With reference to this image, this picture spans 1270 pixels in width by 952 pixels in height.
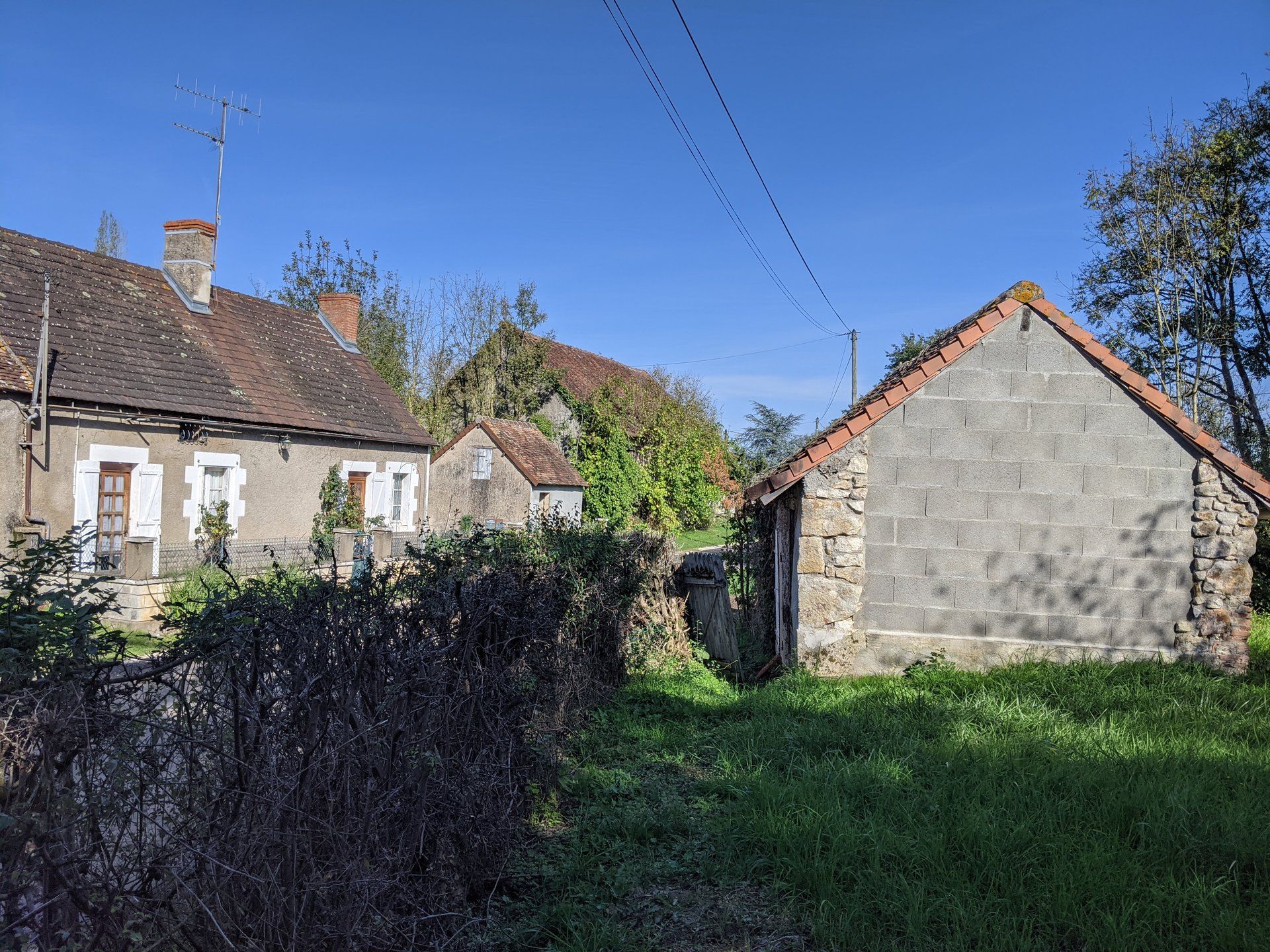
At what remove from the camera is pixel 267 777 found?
3.10m

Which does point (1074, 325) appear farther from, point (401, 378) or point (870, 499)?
point (401, 378)

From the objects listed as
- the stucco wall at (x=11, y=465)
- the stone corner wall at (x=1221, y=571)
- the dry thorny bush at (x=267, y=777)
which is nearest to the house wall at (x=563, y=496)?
the stucco wall at (x=11, y=465)

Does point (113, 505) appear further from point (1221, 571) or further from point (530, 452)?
point (1221, 571)

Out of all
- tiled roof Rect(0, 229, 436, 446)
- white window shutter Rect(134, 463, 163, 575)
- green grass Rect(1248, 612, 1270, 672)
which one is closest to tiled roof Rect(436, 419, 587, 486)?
tiled roof Rect(0, 229, 436, 446)

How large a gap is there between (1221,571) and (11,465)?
16774 mm

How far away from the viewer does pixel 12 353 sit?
14.3 metres

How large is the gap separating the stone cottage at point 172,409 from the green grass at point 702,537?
28.3ft

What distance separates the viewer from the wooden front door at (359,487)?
68.9ft

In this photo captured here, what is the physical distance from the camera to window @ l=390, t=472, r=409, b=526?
22688 mm

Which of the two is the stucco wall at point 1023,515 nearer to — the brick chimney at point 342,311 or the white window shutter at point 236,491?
the white window shutter at point 236,491

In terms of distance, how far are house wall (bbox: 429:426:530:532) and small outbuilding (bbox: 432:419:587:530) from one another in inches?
0.8

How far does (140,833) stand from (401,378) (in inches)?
1326

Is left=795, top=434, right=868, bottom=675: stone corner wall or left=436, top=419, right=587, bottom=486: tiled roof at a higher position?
left=436, top=419, right=587, bottom=486: tiled roof

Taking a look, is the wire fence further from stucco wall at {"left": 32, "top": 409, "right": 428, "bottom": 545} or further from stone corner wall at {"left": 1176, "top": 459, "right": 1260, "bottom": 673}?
stone corner wall at {"left": 1176, "top": 459, "right": 1260, "bottom": 673}
